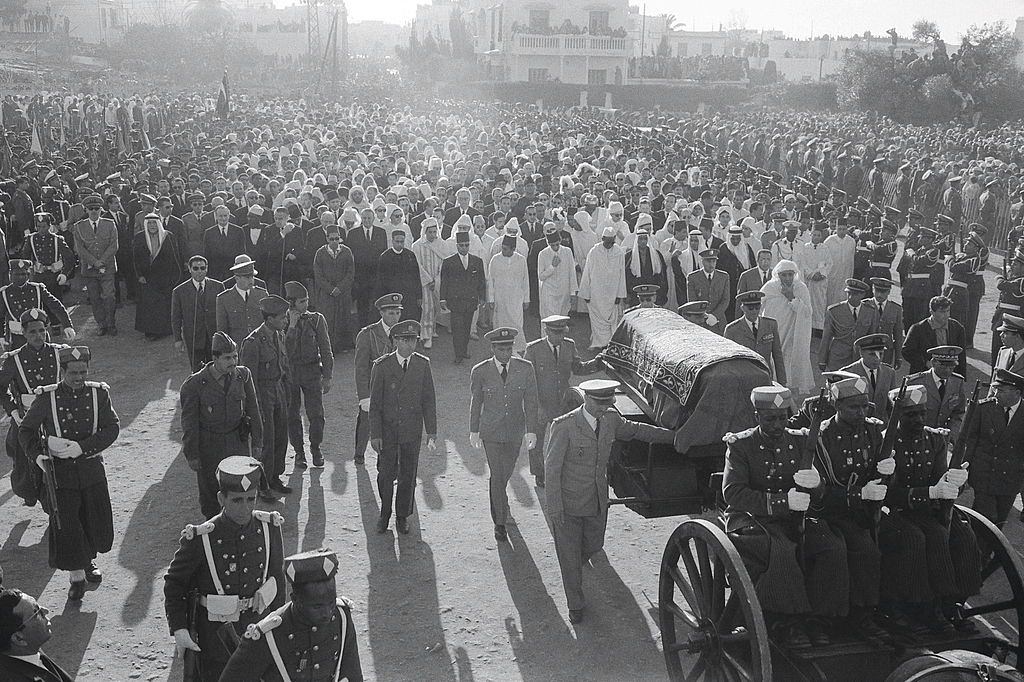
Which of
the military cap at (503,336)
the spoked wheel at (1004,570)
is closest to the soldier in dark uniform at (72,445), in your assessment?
the military cap at (503,336)

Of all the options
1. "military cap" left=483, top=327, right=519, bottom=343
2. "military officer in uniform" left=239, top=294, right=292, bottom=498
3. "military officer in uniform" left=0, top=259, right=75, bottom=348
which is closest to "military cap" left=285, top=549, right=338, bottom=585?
"military cap" left=483, top=327, right=519, bottom=343

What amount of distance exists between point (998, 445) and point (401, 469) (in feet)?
14.8

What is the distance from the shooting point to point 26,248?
12.8 m

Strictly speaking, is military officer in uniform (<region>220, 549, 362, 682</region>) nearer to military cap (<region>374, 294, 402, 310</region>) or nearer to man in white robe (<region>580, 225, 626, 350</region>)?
military cap (<region>374, 294, 402, 310</region>)

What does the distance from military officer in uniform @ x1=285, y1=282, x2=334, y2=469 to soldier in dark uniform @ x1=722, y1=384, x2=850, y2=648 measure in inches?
170

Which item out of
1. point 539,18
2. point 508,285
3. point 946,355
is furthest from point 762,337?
point 539,18

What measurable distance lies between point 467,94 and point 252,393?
2276 inches

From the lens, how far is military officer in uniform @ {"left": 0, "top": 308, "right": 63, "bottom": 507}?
718 cm

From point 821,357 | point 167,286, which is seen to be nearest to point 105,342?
point 167,286

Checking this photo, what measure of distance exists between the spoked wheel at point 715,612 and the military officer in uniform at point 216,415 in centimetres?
343

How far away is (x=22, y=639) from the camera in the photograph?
11.9ft

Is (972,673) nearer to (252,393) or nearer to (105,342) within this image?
(252,393)

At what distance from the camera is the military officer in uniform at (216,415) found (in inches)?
266

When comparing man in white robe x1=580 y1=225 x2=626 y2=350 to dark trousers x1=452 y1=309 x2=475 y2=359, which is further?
man in white robe x1=580 y1=225 x2=626 y2=350
